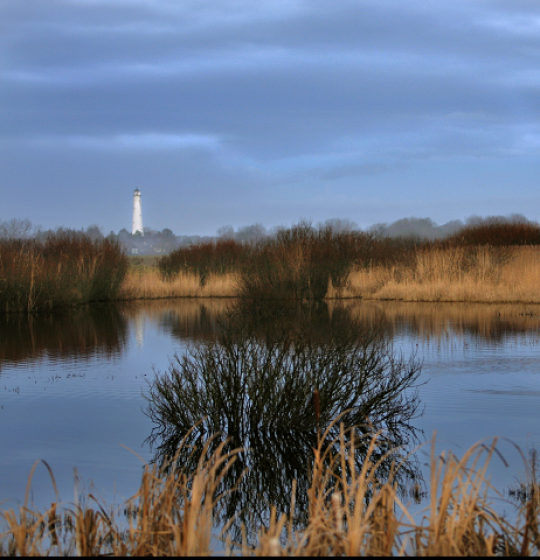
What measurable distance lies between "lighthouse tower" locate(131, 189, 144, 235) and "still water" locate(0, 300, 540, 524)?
84316mm

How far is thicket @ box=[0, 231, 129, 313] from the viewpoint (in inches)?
843

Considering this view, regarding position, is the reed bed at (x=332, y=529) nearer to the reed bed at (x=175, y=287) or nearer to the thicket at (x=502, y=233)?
the reed bed at (x=175, y=287)

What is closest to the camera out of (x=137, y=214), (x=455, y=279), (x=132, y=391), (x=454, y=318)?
(x=132, y=391)

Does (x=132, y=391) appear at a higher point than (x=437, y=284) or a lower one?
lower

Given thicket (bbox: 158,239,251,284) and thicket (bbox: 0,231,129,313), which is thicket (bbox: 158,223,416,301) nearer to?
thicket (bbox: 0,231,129,313)

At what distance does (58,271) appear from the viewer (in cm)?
2275

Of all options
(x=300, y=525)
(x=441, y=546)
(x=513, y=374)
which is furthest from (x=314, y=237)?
(x=441, y=546)

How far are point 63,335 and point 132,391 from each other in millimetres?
7247

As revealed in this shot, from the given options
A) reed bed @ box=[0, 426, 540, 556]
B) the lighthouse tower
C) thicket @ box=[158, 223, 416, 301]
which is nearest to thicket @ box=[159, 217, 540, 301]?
thicket @ box=[158, 223, 416, 301]

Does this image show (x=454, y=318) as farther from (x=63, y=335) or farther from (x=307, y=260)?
(x=63, y=335)

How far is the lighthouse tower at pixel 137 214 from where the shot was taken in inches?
3964

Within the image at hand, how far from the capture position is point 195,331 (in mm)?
15312

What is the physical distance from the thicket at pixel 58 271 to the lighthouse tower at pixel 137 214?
2906 inches

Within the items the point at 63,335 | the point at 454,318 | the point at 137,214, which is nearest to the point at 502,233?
the point at 454,318
